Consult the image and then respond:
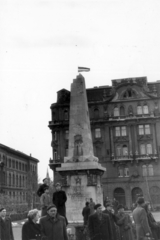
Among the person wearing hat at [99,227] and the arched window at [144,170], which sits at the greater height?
the arched window at [144,170]

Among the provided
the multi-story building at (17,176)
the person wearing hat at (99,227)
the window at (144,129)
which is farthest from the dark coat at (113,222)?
the multi-story building at (17,176)

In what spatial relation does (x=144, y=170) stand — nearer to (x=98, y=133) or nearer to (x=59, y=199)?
(x=98, y=133)

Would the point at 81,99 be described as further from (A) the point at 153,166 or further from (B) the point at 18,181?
(B) the point at 18,181

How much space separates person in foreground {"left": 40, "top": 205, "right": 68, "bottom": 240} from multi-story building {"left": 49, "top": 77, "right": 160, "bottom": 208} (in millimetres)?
48579

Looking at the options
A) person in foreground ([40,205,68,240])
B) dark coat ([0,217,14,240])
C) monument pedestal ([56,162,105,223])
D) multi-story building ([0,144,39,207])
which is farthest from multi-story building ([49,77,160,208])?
person in foreground ([40,205,68,240])

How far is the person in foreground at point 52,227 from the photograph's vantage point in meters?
6.19

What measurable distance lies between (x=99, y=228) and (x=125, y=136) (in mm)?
49907

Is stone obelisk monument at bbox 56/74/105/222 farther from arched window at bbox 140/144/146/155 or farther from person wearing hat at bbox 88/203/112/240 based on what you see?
arched window at bbox 140/144/146/155

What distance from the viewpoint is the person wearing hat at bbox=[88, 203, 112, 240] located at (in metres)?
7.56

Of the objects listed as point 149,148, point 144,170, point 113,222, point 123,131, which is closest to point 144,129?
point 149,148

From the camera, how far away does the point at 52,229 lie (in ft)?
20.4

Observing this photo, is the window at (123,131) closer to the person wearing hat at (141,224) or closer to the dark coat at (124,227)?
the dark coat at (124,227)

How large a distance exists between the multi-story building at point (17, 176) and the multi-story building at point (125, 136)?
1298 cm

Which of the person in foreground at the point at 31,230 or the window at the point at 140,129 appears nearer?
the person in foreground at the point at 31,230
